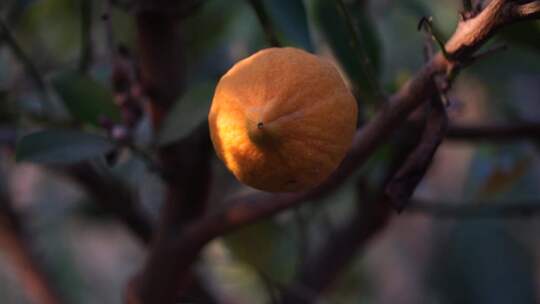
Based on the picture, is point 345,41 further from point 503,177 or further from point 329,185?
point 503,177

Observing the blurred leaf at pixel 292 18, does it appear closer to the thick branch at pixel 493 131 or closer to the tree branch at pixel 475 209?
the thick branch at pixel 493 131

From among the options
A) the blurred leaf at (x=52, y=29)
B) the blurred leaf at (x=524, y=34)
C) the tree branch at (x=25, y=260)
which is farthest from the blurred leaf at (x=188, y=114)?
the tree branch at (x=25, y=260)

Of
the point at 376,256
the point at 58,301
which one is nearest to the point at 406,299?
the point at 376,256

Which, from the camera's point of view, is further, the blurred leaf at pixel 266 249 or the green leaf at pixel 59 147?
the blurred leaf at pixel 266 249

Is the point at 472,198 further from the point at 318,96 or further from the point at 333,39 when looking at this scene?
the point at 318,96

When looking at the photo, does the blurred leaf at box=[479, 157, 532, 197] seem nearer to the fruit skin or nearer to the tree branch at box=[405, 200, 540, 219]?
the tree branch at box=[405, 200, 540, 219]

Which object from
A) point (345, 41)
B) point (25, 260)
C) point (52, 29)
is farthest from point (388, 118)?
point (25, 260)

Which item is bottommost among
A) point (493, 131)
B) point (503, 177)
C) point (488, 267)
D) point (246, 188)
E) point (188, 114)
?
point (488, 267)
